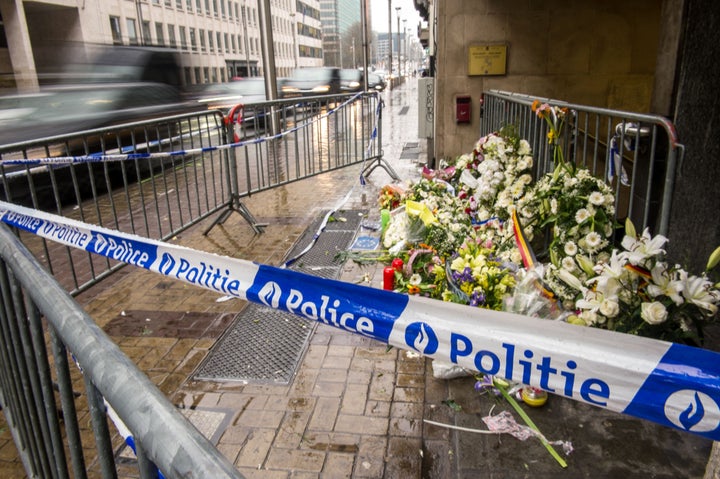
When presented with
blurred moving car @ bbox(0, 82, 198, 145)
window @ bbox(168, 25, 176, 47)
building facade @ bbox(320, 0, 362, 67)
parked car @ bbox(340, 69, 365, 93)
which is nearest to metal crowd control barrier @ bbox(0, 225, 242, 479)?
blurred moving car @ bbox(0, 82, 198, 145)

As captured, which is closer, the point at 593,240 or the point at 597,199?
the point at 593,240

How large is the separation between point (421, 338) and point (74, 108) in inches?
363

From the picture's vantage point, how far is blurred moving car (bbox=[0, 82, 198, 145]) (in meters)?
8.42

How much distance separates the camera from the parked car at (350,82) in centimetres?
2680

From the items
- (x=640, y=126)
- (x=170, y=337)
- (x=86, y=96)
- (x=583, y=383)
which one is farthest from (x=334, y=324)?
(x=86, y=96)

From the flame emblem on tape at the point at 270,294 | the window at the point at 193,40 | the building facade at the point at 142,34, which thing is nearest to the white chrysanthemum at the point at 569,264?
the flame emblem on tape at the point at 270,294

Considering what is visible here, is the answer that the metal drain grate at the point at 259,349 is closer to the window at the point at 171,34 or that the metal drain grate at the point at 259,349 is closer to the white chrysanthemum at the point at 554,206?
the white chrysanthemum at the point at 554,206

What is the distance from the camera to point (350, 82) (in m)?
27.5

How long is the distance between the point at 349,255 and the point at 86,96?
6535 millimetres

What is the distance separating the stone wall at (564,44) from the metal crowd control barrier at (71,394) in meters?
7.23

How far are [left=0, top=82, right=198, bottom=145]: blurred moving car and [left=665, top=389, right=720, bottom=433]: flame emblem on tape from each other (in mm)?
8129

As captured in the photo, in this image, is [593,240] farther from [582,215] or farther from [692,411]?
[692,411]

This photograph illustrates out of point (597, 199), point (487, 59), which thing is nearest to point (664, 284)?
point (597, 199)

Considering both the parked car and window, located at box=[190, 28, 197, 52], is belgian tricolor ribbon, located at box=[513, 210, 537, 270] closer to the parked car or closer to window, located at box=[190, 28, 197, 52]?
the parked car
